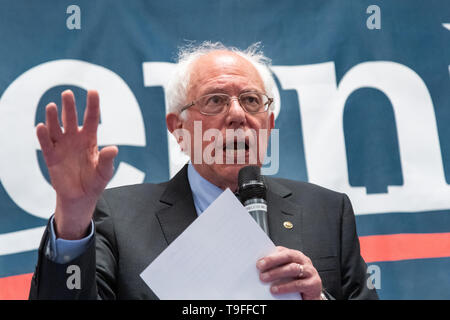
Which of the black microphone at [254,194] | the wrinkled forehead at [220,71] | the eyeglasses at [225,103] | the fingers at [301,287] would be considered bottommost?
the fingers at [301,287]

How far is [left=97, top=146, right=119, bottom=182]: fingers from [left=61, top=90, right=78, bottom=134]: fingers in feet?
0.29

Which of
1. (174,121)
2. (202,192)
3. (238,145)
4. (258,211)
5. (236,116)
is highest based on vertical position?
(174,121)

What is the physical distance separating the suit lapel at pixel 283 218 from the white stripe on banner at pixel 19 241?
4.16ft

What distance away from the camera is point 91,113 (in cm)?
112

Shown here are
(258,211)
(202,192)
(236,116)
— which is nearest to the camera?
(258,211)

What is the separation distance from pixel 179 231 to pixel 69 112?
2.63 feet

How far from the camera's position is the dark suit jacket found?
168 centimetres

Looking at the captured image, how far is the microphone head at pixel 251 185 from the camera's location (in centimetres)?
137

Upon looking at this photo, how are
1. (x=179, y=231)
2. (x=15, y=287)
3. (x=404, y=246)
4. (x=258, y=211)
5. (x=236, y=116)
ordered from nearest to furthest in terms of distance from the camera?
1. (x=258, y=211)
2. (x=179, y=231)
3. (x=236, y=116)
4. (x=15, y=287)
5. (x=404, y=246)

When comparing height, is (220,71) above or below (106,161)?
above

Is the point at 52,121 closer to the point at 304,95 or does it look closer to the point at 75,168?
the point at 75,168

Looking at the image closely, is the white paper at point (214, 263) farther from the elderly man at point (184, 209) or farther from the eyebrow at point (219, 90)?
the eyebrow at point (219, 90)

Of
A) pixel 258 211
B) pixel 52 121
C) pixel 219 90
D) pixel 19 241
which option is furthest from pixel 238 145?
pixel 19 241

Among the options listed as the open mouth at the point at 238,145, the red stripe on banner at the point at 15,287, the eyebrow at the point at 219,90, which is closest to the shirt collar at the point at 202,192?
the open mouth at the point at 238,145
